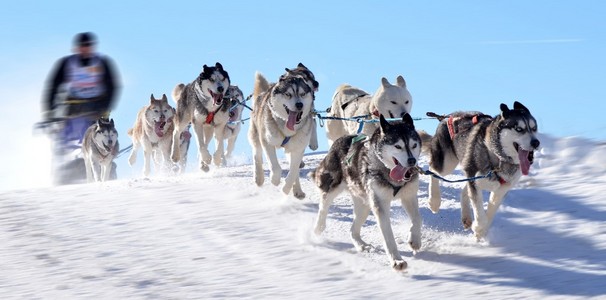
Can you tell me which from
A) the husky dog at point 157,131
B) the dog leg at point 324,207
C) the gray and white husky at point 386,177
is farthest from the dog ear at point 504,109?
the husky dog at point 157,131

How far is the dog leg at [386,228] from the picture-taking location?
692 cm

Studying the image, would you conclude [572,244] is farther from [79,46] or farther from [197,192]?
[79,46]

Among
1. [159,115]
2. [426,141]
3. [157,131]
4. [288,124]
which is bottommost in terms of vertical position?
[426,141]

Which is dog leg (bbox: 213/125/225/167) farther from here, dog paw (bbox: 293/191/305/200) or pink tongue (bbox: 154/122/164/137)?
dog paw (bbox: 293/191/305/200)

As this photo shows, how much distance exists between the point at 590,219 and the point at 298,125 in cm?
286

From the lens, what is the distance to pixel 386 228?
703 cm

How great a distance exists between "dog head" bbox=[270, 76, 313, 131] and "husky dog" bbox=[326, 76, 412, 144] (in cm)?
75

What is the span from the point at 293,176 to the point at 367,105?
1.45 m

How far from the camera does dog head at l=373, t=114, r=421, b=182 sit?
695cm

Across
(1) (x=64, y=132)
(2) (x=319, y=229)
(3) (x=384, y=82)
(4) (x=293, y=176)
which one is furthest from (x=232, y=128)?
(2) (x=319, y=229)

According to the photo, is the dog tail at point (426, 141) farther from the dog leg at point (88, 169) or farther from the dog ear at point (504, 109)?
the dog leg at point (88, 169)

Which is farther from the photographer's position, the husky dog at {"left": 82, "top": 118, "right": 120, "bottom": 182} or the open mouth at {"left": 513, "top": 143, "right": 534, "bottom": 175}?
the husky dog at {"left": 82, "top": 118, "right": 120, "bottom": 182}

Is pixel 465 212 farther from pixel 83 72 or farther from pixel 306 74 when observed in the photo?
pixel 83 72

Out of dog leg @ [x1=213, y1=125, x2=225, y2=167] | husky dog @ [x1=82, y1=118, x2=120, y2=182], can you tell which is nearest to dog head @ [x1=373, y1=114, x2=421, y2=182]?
dog leg @ [x1=213, y1=125, x2=225, y2=167]
